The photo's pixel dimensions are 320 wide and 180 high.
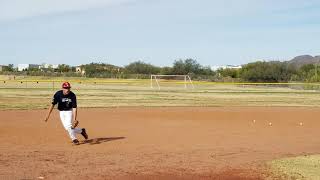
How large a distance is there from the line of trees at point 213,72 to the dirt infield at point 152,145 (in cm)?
6276

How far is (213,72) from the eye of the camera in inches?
5143

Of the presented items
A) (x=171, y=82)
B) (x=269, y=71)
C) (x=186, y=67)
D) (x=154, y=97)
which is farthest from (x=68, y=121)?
(x=186, y=67)

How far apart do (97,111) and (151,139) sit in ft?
37.0

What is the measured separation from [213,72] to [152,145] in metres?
116

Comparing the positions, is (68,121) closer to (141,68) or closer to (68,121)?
(68,121)

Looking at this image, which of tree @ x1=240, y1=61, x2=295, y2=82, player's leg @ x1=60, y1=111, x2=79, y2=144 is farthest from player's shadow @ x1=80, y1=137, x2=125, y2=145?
tree @ x1=240, y1=61, x2=295, y2=82

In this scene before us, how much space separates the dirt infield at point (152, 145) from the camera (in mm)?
10820

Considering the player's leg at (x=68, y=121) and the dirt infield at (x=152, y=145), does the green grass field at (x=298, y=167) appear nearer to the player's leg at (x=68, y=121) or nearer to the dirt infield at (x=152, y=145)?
the dirt infield at (x=152, y=145)

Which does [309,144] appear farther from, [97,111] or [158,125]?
[97,111]

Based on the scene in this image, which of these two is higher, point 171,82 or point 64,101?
point 64,101

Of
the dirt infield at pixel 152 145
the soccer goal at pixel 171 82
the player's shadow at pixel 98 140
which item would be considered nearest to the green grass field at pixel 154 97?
the soccer goal at pixel 171 82

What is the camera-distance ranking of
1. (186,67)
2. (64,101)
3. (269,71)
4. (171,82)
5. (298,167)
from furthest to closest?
1. (186,67)
2. (269,71)
3. (171,82)
4. (64,101)
5. (298,167)

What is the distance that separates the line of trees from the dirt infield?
62763mm

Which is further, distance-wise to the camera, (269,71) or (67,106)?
(269,71)
